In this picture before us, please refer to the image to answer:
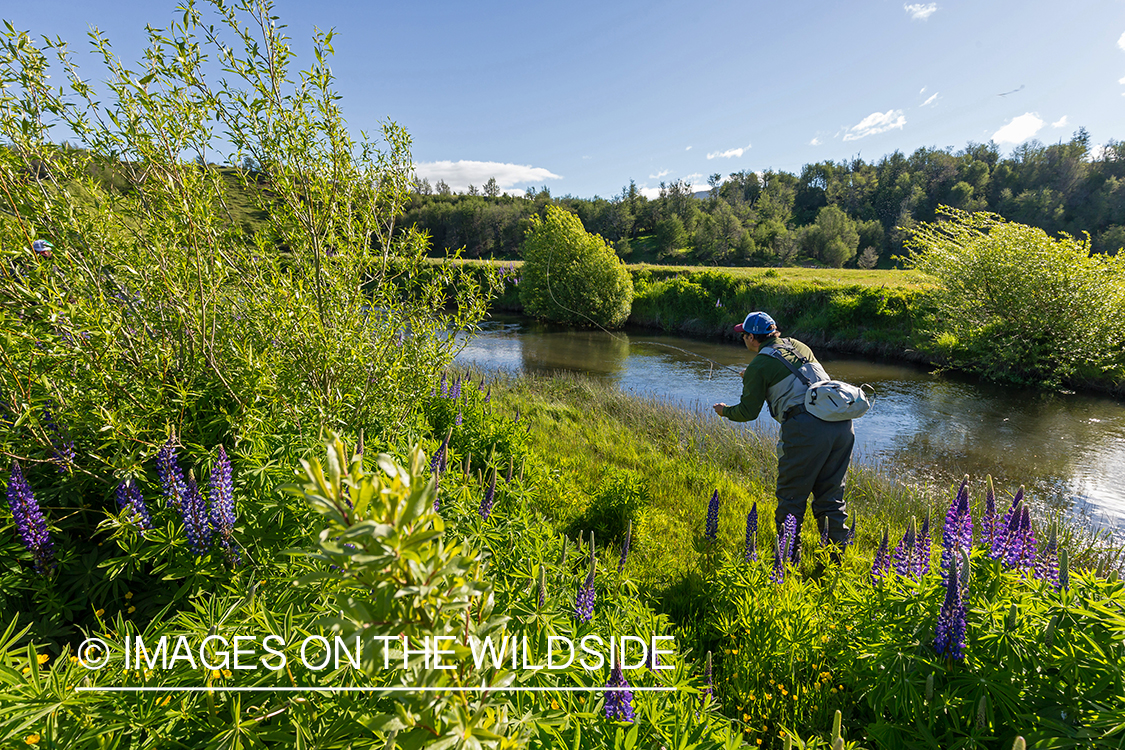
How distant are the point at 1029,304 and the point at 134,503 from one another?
2548 cm

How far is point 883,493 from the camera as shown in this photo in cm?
834

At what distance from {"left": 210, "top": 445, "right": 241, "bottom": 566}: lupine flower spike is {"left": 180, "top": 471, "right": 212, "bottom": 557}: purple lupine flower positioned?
5 cm

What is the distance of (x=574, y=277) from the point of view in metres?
33.6

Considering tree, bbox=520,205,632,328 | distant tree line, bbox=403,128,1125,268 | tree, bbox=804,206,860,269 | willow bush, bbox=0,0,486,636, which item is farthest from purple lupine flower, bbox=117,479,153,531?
tree, bbox=804,206,860,269

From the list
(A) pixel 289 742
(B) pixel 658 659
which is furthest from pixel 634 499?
(A) pixel 289 742

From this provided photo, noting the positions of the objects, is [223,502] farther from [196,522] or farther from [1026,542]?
[1026,542]

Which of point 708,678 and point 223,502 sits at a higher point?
point 223,502

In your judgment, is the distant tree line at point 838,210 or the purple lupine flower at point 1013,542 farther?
the distant tree line at point 838,210

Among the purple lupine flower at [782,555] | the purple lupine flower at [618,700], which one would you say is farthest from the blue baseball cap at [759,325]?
the purple lupine flower at [618,700]

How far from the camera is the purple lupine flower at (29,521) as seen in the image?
2.43 metres

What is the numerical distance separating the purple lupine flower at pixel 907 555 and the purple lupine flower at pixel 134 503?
14.8 ft

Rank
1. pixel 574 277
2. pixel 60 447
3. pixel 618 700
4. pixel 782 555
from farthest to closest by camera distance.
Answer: pixel 574 277, pixel 782 555, pixel 60 447, pixel 618 700

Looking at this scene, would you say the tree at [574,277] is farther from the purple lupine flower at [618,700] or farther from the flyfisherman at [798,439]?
the purple lupine flower at [618,700]

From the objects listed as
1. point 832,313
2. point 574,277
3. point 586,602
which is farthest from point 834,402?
point 574,277
